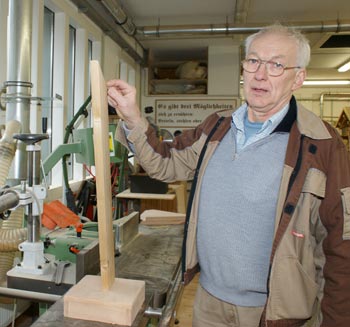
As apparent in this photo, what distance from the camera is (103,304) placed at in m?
0.90

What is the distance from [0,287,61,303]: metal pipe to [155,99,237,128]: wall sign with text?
4357 millimetres

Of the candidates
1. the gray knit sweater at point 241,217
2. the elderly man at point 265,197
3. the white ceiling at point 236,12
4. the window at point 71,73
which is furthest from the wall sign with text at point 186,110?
the gray knit sweater at point 241,217

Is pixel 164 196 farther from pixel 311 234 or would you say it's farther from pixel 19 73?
pixel 311 234

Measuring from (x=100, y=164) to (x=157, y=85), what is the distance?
4891mm

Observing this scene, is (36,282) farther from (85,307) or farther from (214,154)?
(214,154)

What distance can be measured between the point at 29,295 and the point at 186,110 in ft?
14.5

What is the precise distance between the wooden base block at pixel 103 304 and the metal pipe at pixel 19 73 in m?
1.01

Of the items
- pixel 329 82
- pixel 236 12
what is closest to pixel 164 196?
pixel 236 12

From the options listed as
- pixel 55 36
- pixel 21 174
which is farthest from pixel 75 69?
pixel 21 174

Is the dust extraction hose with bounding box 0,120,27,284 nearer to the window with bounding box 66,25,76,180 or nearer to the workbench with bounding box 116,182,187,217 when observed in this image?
the workbench with bounding box 116,182,187,217

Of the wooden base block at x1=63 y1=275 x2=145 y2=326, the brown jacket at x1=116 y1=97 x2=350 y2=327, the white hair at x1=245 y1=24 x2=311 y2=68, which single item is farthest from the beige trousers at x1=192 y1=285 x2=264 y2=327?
the white hair at x1=245 y1=24 x2=311 y2=68

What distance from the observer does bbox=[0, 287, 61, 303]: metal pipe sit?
1165 millimetres

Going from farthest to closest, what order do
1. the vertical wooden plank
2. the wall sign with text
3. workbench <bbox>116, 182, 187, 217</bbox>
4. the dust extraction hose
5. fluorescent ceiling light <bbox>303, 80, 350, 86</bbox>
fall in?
fluorescent ceiling light <bbox>303, 80, 350, 86</bbox>
the wall sign with text
workbench <bbox>116, 182, 187, 217</bbox>
the dust extraction hose
the vertical wooden plank

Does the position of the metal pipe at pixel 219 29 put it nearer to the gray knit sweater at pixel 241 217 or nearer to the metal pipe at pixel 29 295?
the gray knit sweater at pixel 241 217
